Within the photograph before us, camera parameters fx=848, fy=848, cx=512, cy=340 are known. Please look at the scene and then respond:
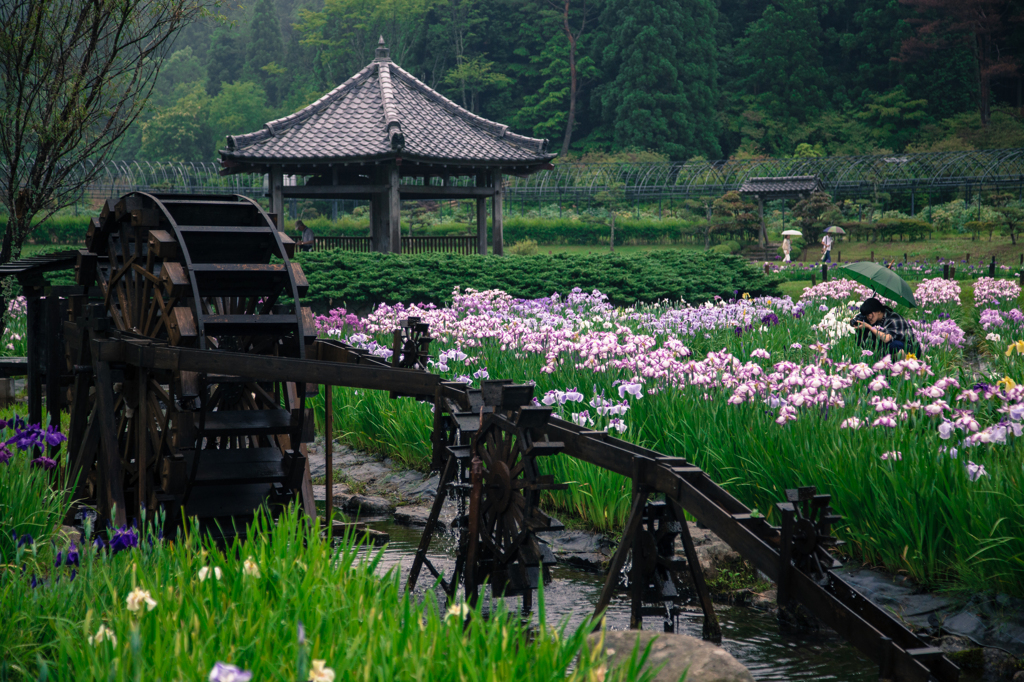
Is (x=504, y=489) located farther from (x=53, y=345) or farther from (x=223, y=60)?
(x=223, y=60)

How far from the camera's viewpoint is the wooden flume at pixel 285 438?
3.21 metres

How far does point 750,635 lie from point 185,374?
392cm

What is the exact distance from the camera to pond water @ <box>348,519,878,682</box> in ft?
15.3

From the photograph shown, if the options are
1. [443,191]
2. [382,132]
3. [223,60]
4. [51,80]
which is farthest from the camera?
[223,60]

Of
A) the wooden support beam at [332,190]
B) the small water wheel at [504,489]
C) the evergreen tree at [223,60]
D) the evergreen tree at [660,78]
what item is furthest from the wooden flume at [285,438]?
the evergreen tree at [223,60]

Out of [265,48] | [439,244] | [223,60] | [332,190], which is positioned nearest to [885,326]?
[332,190]

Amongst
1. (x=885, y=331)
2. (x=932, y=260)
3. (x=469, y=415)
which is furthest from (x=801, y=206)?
(x=469, y=415)

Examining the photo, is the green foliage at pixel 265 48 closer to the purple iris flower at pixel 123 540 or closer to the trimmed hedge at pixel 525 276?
the trimmed hedge at pixel 525 276

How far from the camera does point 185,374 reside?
551 centimetres

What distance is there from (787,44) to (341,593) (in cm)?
5864

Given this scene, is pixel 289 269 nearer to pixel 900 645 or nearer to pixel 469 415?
pixel 469 415

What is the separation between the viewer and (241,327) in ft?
19.3

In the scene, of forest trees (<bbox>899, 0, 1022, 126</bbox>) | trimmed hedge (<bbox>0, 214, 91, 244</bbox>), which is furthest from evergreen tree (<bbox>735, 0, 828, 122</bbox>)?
trimmed hedge (<bbox>0, 214, 91, 244</bbox>)

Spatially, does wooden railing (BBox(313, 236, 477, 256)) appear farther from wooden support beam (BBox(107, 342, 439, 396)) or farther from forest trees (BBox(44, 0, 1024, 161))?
forest trees (BBox(44, 0, 1024, 161))
